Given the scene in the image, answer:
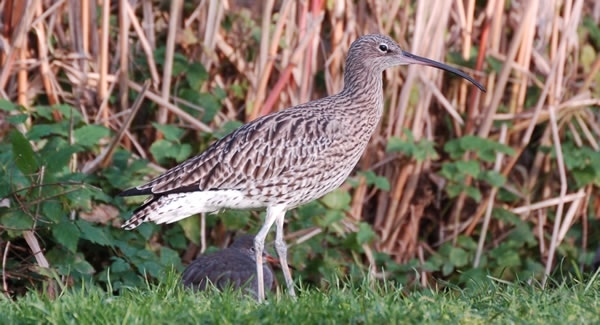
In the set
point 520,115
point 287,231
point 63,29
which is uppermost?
point 63,29

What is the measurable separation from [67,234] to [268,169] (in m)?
1.50

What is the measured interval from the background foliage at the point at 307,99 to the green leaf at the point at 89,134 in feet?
0.08

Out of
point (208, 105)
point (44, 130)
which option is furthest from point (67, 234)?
point (208, 105)

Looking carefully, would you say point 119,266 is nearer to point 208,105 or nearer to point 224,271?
point 224,271

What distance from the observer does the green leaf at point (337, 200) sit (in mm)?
8766

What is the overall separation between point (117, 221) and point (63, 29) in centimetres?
169

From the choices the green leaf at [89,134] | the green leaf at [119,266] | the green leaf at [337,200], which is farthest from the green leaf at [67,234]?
the green leaf at [337,200]

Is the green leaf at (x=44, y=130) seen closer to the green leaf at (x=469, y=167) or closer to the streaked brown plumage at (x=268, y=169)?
the streaked brown plumage at (x=268, y=169)

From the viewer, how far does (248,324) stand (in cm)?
456

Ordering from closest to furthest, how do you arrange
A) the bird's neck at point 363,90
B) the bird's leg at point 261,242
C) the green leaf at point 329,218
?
the bird's leg at point 261,242, the bird's neck at point 363,90, the green leaf at point 329,218

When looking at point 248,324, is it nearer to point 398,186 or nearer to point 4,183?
point 4,183

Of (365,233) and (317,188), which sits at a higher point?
(317,188)

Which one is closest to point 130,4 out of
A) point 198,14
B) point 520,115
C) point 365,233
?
point 198,14

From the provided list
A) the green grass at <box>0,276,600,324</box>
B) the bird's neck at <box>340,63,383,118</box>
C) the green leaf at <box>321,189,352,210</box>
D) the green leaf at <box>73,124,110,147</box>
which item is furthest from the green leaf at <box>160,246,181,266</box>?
the green grass at <box>0,276,600,324</box>
